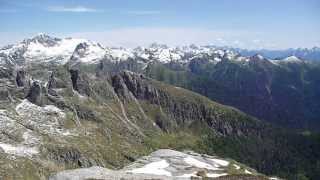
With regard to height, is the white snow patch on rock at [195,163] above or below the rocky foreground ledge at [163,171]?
below

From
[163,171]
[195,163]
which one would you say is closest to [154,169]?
[163,171]

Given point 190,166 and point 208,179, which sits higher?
point 208,179

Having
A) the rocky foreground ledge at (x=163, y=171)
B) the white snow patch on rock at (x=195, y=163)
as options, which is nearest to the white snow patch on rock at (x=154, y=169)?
the rocky foreground ledge at (x=163, y=171)

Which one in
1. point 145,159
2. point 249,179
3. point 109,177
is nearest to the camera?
point 249,179

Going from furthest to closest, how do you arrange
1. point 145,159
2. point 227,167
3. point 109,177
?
point 227,167 < point 145,159 < point 109,177

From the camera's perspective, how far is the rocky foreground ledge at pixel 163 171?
71312 mm

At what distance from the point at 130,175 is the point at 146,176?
2.24 metres

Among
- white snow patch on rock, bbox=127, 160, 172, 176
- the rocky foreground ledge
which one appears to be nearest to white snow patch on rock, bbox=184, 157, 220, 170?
the rocky foreground ledge

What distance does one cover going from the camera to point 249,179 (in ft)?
218

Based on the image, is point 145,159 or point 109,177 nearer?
point 109,177

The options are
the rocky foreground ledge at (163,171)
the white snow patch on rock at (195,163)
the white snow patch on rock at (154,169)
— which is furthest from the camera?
the white snow patch on rock at (195,163)

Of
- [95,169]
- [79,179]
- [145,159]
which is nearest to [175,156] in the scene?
[145,159]

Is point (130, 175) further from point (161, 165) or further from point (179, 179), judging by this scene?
point (161, 165)

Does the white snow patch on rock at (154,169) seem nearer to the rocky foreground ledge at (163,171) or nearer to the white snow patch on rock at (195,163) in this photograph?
the rocky foreground ledge at (163,171)
